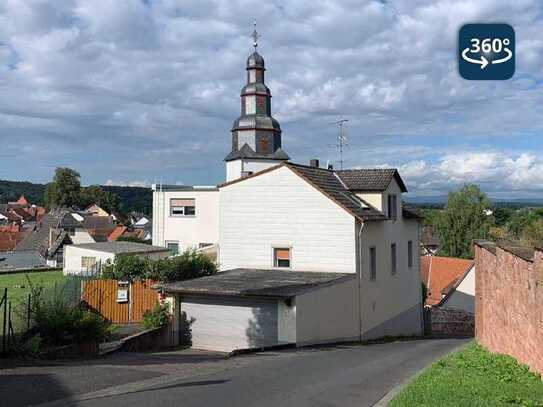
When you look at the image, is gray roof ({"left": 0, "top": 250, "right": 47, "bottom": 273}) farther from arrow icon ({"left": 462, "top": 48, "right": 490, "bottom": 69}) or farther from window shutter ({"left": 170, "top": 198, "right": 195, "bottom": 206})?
arrow icon ({"left": 462, "top": 48, "right": 490, "bottom": 69})

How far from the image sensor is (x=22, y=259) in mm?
63469

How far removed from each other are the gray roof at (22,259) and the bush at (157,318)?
1672 inches

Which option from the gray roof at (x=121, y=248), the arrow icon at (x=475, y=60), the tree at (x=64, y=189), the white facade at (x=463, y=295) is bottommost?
the white facade at (x=463, y=295)

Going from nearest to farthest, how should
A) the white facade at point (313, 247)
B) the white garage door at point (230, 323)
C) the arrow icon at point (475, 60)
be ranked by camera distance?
the arrow icon at point (475, 60), the white garage door at point (230, 323), the white facade at point (313, 247)

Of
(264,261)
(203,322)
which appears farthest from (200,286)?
(264,261)

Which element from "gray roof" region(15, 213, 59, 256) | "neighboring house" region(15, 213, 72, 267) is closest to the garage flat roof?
"neighboring house" region(15, 213, 72, 267)

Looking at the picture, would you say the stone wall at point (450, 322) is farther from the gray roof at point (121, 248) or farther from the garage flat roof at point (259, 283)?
the gray roof at point (121, 248)

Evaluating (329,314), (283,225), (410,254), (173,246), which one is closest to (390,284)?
(410,254)

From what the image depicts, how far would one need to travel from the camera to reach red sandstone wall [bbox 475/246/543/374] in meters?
10.4

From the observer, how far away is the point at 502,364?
1190cm

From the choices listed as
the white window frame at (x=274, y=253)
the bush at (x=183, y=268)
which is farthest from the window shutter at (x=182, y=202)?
the white window frame at (x=274, y=253)

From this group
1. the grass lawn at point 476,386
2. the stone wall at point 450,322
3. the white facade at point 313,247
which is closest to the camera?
the grass lawn at point 476,386

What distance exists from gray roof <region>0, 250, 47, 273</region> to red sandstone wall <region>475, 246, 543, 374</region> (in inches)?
2010

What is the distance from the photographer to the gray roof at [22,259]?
60.2 meters
